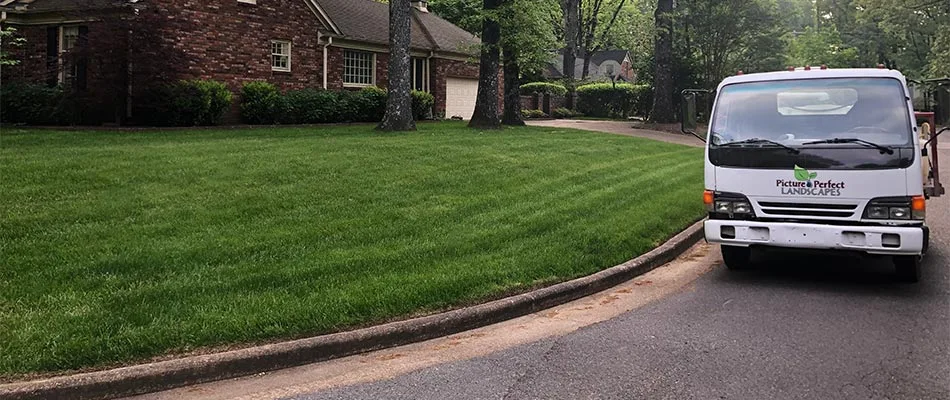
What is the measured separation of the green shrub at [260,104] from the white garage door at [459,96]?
9.89m

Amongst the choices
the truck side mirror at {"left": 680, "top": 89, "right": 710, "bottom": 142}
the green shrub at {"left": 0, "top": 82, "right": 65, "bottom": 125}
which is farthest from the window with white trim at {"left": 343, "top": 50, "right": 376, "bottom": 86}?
the truck side mirror at {"left": 680, "top": 89, "right": 710, "bottom": 142}

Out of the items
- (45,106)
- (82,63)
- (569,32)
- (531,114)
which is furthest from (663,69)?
(45,106)

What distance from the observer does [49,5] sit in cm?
2039

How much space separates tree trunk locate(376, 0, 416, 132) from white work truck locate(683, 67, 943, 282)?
1164 cm

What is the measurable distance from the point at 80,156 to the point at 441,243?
6.77 metres

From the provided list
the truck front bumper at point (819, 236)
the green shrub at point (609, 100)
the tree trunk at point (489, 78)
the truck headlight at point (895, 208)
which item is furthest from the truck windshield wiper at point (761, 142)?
the green shrub at point (609, 100)

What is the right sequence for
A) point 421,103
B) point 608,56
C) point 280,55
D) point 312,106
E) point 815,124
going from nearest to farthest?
point 815,124, point 312,106, point 280,55, point 421,103, point 608,56

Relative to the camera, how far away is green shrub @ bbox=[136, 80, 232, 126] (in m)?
17.7

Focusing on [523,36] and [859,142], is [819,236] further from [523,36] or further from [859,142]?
[523,36]

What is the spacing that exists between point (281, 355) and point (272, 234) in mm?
2904

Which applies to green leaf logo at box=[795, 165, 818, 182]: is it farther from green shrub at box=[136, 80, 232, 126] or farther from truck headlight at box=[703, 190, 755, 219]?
green shrub at box=[136, 80, 232, 126]

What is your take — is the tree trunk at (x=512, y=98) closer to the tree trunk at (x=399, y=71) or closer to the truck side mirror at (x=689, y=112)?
the tree trunk at (x=399, y=71)

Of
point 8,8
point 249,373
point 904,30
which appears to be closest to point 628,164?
point 249,373

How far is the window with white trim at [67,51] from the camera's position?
17.2 metres
